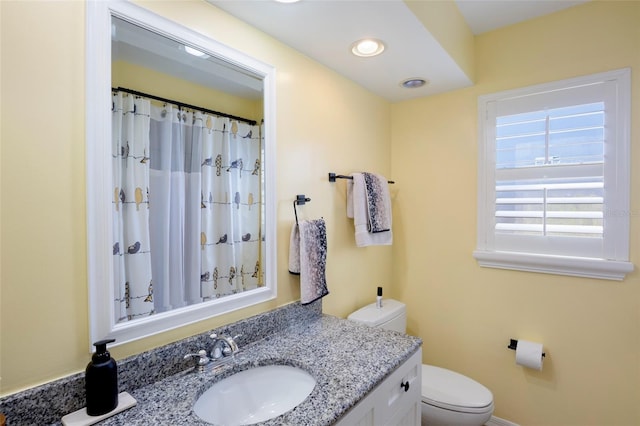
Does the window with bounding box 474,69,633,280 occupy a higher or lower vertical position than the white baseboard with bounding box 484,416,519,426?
higher

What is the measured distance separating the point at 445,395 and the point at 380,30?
5.95 ft

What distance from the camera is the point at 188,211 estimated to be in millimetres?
1146

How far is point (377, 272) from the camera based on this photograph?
217cm

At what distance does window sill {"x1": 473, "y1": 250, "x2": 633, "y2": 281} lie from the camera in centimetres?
155

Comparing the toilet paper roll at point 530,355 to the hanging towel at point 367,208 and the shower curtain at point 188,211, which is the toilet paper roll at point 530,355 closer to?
the hanging towel at point 367,208

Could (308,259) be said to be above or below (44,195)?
below

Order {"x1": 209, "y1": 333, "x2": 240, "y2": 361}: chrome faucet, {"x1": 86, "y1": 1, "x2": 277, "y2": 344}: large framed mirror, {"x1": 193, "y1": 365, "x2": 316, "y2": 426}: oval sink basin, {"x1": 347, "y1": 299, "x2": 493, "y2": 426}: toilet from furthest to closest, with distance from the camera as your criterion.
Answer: {"x1": 347, "y1": 299, "x2": 493, "y2": 426}: toilet → {"x1": 209, "y1": 333, "x2": 240, "y2": 361}: chrome faucet → {"x1": 193, "y1": 365, "x2": 316, "y2": 426}: oval sink basin → {"x1": 86, "y1": 1, "x2": 277, "y2": 344}: large framed mirror

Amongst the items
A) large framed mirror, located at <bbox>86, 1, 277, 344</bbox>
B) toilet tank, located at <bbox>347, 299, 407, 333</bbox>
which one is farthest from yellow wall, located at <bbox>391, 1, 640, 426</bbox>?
large framed mirror, located at <bbox>86, 1, 277, 344</bbox>

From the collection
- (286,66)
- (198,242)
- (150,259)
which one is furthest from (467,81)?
(150,259)

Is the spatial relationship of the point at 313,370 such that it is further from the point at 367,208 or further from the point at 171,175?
the point at 367,208

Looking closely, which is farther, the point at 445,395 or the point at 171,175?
the point at 445,395

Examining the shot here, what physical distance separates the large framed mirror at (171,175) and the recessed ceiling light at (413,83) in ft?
3.03

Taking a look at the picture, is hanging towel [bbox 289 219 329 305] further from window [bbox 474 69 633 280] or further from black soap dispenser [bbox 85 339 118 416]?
window [bbox 474 69 633 280]

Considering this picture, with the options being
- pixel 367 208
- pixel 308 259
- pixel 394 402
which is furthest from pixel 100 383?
pixel 367 208
